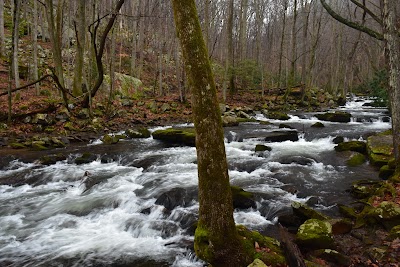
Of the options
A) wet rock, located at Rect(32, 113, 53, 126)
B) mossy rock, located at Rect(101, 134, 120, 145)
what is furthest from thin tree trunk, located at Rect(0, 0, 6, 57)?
mossy rock, located at Rect(101, 134, 120, 145)

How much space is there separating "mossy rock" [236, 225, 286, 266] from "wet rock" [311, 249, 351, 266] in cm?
64

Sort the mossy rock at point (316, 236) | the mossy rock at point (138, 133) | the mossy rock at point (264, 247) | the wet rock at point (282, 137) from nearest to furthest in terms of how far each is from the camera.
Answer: the mossy rock at point (264, 247), the mossy rock at point (316, 236), the wet rock at point (282, 137), the mossy rock at point (138, 133)

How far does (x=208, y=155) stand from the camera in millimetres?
3596

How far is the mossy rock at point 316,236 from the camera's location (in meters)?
4.79

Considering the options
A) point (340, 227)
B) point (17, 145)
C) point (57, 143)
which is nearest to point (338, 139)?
point (340, 227)

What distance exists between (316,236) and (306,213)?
1.09 m

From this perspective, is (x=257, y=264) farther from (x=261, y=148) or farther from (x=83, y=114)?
(x=83, y=114)

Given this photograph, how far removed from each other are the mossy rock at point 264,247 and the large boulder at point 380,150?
6182mm

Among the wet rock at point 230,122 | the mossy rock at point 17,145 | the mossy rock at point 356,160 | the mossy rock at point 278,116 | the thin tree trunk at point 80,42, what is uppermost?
the thin tree trunk at point 80,42

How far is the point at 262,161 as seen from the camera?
10.6 m

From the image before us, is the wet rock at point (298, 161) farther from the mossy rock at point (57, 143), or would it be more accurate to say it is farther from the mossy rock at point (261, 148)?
the mossy rock at point (57, 143)

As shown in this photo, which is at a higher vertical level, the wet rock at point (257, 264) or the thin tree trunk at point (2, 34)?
the thin tree trunk at point (2, 34)

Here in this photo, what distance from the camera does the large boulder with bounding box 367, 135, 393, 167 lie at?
9227mm

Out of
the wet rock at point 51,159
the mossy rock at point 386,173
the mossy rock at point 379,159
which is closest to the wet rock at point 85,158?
the wet rock at point 51,159
